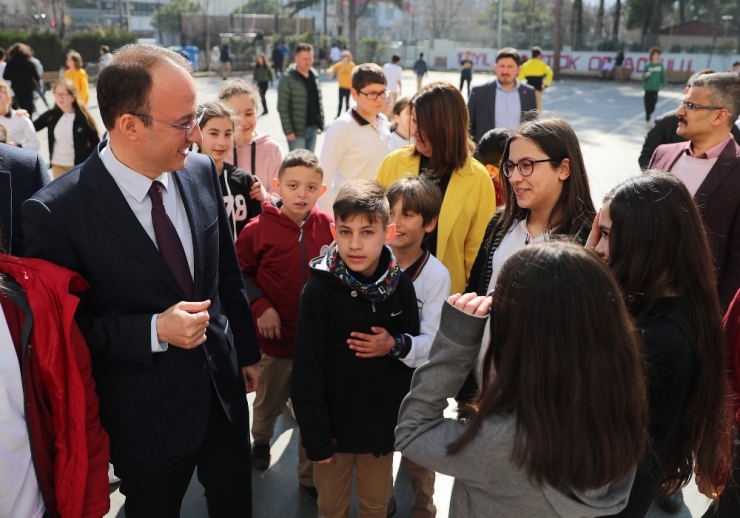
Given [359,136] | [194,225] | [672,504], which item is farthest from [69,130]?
[672,504]

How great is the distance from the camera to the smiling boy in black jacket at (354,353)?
2527 mm

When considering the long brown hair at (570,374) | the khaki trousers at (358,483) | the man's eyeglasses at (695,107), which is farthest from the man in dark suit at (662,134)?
the long brown hair at (570,374)

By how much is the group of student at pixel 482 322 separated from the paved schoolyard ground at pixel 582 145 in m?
0.15

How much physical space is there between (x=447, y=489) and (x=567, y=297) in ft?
7.40

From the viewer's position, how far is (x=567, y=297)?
148 centimetres

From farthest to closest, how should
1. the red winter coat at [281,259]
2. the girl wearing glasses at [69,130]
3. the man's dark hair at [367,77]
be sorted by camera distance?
the girl wearing glasses at [69,130] < the man's dark hair at [367,77] < the red winter coat at [281,259]

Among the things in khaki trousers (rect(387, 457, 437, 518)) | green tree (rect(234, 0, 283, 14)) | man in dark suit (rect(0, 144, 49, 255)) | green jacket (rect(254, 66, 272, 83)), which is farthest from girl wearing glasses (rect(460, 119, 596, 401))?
green tree (rect(234, 0, 283, 14))

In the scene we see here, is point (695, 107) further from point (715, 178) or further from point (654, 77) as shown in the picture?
point (654, 77)

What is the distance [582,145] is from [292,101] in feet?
26.4

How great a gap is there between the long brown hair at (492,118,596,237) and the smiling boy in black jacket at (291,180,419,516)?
0.69m

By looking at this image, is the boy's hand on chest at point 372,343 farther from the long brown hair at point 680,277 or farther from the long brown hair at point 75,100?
the long brown hair at point 75,100

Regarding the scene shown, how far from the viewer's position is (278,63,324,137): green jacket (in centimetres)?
805

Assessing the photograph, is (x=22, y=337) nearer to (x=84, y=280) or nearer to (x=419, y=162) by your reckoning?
(x=84, y=280)

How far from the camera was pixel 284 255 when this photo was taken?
3387 mm
